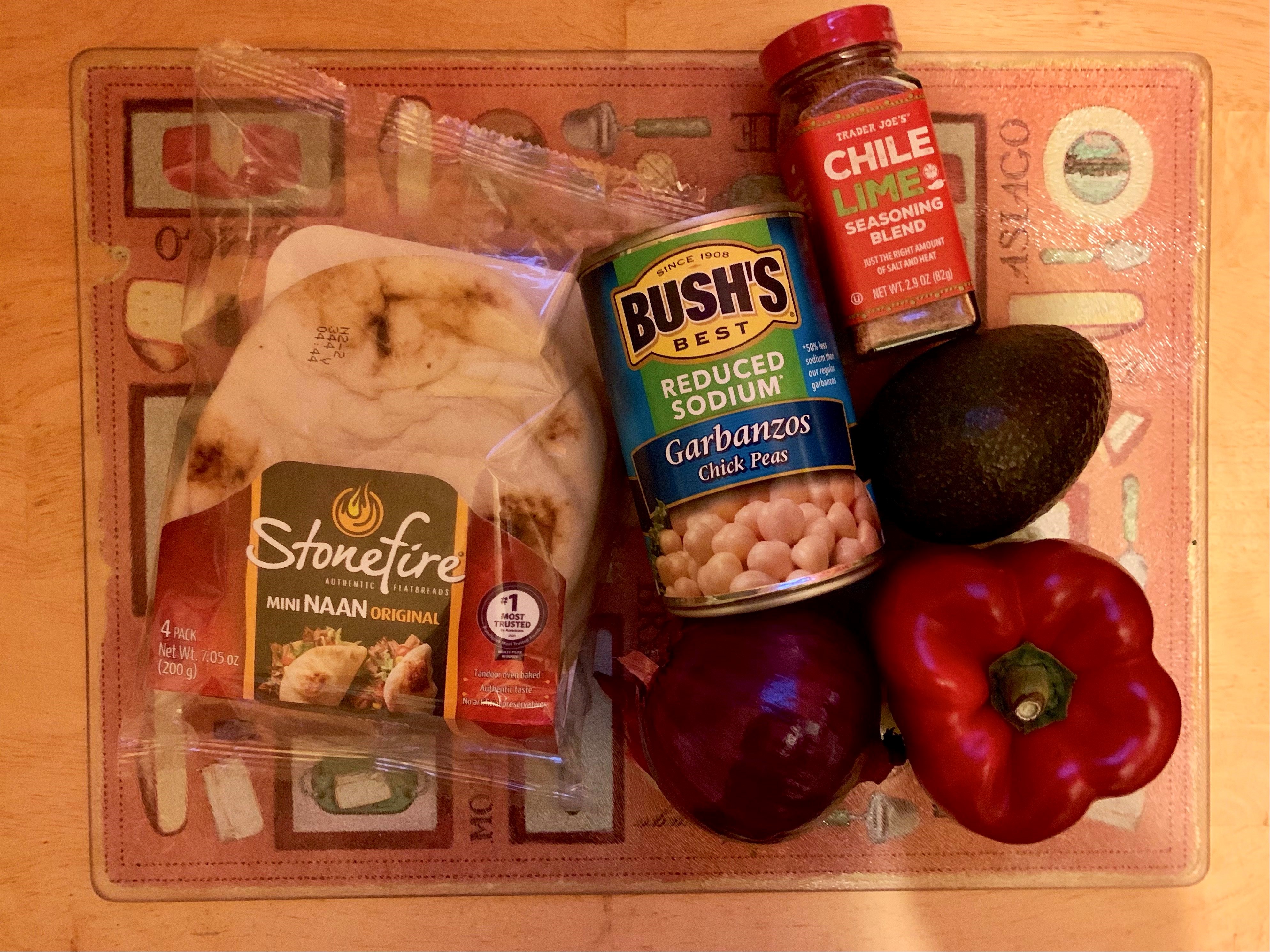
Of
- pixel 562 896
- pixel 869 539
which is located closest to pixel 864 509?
pixel 869 539

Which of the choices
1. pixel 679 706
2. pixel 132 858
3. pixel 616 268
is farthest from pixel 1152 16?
pixel 132 858

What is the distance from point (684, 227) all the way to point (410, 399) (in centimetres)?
30

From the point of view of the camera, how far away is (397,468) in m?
0.83

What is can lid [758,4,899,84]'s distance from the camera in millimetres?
812

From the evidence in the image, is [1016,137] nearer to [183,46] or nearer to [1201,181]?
[1201,181]

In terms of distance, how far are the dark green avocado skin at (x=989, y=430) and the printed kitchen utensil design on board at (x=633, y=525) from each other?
0.53 feet

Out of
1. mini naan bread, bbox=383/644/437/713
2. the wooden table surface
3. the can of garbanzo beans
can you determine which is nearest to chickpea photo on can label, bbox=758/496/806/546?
the can of garbanzo beans

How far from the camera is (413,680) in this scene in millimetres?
840

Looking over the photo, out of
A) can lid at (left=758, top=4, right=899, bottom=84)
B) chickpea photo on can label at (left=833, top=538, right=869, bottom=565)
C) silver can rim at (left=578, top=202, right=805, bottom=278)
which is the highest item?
can lid at (left=758, top=4, right=899, bottom=84)

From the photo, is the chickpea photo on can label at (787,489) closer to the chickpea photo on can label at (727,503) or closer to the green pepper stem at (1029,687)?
the chickpea photo on can label at (727,503)

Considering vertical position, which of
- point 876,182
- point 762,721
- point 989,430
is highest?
point 876,182

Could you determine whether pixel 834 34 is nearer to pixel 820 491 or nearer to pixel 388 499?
pixel 820 491

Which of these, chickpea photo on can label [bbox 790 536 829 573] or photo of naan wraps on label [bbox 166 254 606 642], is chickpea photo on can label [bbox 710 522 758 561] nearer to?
chickpea photo on can label [bbox 790 536 829 573]

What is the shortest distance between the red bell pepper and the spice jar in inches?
9.6
